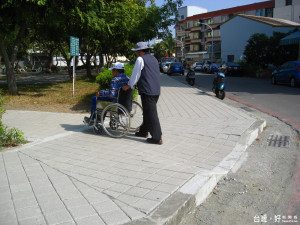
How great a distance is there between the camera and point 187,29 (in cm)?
7981

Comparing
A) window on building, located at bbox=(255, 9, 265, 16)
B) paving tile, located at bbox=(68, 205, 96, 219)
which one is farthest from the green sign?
window on building, located at bbox=(255, 9, 265, 16)

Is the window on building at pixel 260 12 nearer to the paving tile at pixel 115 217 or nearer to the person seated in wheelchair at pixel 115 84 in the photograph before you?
the person seated in wheelchair at pixel 115 84

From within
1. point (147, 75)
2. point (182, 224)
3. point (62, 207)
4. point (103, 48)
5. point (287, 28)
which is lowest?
point (182, 224)

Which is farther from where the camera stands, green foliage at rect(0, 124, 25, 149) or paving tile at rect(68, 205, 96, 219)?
green foliage at rect(0, 124, 25, 149)

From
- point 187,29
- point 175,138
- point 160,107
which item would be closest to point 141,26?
point 160,107

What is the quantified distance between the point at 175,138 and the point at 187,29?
77.9 m

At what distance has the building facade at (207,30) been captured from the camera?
5550 cm

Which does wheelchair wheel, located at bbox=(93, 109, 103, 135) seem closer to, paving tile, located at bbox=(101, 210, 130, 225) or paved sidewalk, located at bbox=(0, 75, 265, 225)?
paved sidewalk, located at bbox=(0, 75, 265, 225)

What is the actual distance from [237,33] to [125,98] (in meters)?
42.8

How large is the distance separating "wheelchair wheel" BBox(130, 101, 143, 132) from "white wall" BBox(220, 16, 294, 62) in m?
34.9

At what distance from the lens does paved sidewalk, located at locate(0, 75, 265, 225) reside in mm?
2889

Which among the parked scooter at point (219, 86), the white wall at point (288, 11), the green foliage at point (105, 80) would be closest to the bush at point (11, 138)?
the green foliage at point (105, 80)

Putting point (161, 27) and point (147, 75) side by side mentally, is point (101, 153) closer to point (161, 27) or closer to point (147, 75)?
point (147, 75)

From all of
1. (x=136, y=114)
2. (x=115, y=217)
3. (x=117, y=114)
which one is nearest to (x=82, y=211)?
(x=115, y=217)
